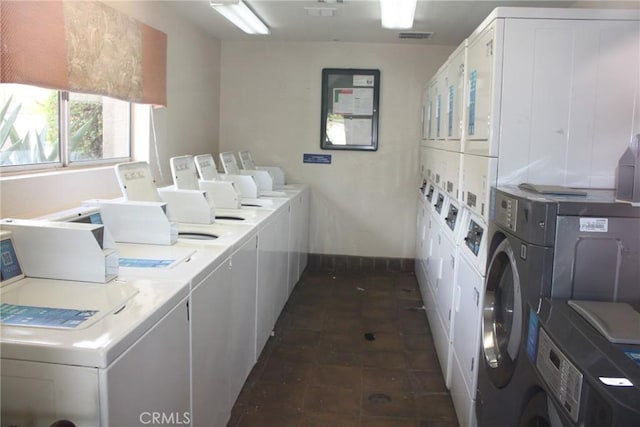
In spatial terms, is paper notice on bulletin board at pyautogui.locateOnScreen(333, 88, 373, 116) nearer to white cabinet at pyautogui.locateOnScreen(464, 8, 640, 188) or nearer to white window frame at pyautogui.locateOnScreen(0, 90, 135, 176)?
white window frame at pyautogui.locateOnScreen(0, 90, 135, 176)

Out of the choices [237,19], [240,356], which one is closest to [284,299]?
[240,356]

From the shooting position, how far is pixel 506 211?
6.55 feet

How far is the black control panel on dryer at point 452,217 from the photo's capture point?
3.20 metres

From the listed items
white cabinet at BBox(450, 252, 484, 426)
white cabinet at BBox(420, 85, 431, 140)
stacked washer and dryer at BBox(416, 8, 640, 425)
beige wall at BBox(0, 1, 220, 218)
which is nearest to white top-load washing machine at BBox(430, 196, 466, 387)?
white cabinet at BBox(450, 252, 484, 426)

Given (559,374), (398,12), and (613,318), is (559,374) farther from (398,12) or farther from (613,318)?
(398,12)

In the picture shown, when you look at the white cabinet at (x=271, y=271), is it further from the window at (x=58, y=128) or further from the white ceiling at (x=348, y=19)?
the white ceiling at (x=348, y=19)

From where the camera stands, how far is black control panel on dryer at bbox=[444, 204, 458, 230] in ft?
10.5

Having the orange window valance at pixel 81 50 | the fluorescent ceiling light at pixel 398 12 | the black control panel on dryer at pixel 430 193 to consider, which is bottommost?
the black control panel on dryer at pixel 430 193

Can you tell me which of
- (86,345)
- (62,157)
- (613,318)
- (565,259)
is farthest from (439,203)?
(86,345)

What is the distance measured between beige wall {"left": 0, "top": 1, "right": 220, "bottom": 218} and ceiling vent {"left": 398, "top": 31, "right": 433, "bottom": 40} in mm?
1984

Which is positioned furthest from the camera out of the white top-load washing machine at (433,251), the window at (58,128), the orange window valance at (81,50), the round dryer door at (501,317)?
the white top-load washing machine at (433,251)

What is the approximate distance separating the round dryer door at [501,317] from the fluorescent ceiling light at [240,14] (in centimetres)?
250

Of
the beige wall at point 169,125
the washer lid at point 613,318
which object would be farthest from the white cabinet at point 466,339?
the beige wall at point 169,125

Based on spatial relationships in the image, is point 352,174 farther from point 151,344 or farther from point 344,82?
point 151,344
